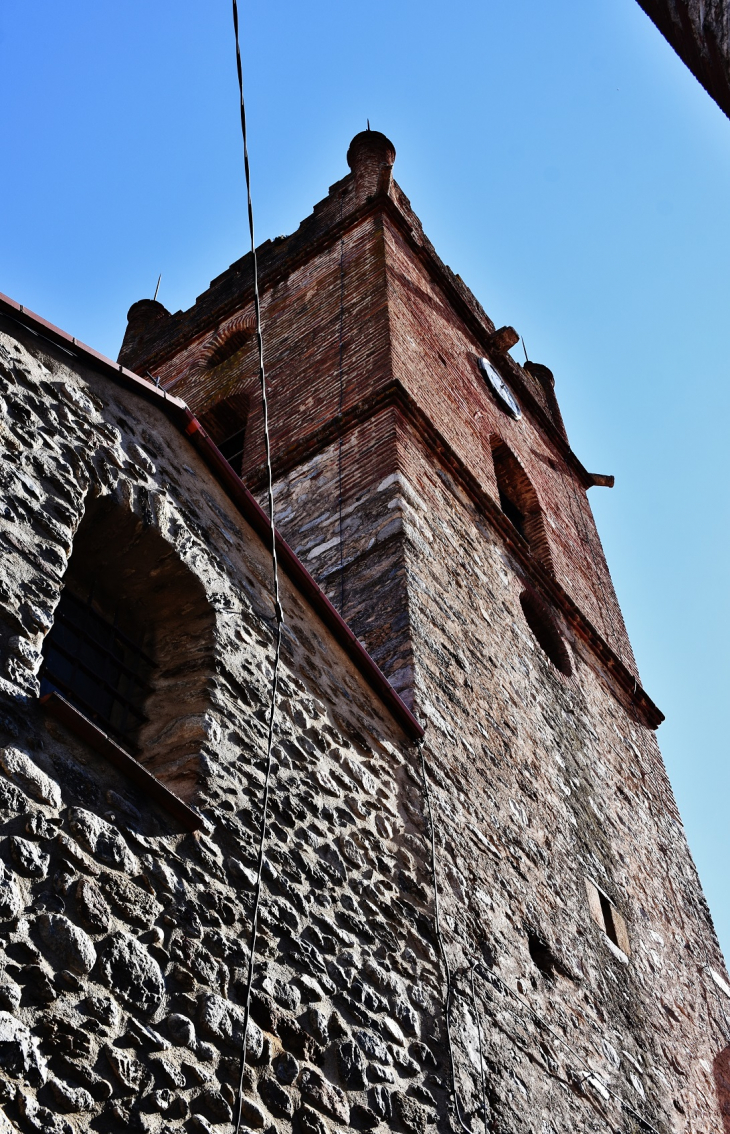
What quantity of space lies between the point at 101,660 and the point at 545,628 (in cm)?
566

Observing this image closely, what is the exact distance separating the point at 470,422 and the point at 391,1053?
6.85 m

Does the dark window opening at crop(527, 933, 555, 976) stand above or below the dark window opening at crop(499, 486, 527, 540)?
below

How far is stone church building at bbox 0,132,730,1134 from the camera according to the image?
121 inches

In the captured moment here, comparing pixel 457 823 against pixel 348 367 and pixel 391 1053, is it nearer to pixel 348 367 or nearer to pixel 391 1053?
pixel 391 1053

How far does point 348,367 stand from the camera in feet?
31.1

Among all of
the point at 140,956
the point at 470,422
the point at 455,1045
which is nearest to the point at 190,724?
the point at 140,956

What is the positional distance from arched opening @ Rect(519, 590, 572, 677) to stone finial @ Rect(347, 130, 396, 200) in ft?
15.6

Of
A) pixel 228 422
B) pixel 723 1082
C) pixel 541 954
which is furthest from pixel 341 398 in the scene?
pixel 723 1082

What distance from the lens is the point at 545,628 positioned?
9281 millimetres

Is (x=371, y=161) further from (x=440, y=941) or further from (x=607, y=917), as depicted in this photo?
(x=440, y=941)

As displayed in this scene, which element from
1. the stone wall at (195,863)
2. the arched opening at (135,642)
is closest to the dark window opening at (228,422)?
the stone wall at (195,863)

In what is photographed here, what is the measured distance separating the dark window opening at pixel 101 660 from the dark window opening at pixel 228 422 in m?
7.16

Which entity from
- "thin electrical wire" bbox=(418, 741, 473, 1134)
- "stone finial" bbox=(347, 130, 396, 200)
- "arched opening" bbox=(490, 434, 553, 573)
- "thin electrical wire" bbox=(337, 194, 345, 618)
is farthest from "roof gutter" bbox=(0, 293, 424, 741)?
"stone finial" bbox=(347, 130, 396, 200)

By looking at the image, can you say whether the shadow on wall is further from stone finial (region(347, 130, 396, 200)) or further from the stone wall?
stone finial (region(347, 130, 396, 200))
